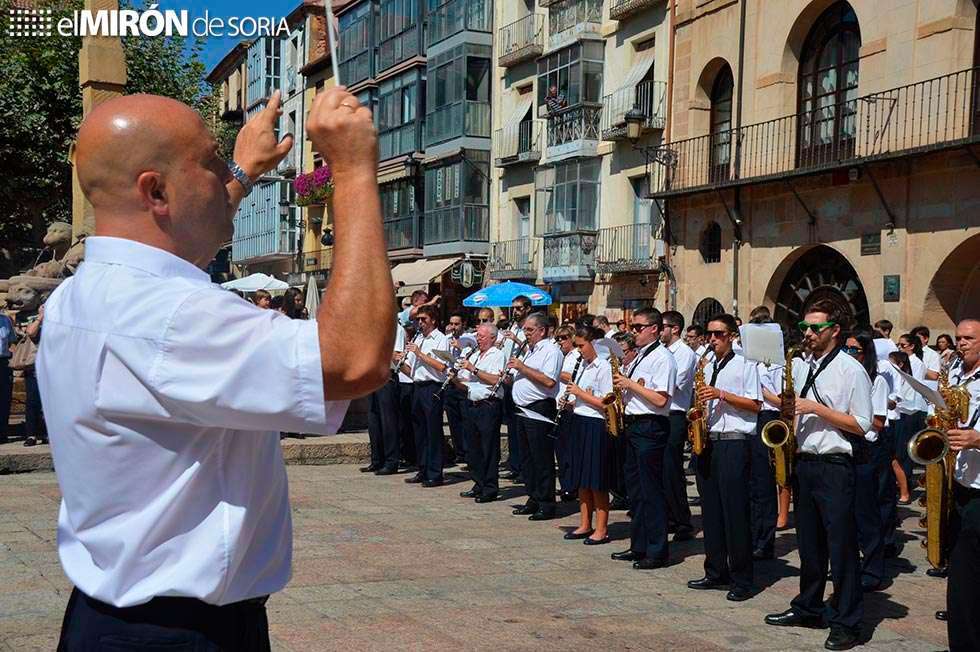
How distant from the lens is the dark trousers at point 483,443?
456 inches

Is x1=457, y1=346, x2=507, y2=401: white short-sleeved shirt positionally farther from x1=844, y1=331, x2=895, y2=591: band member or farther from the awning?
the awning

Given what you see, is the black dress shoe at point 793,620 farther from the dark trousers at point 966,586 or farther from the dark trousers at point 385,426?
the dark trousers at point 385,426

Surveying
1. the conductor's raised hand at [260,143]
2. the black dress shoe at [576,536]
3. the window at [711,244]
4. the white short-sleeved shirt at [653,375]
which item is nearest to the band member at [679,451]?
the black dress shoe at [576,536]

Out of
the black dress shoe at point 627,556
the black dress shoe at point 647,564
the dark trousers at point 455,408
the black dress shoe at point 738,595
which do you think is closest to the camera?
the black dress shoe at point 738,595

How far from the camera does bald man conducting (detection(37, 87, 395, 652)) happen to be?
1.83 metres

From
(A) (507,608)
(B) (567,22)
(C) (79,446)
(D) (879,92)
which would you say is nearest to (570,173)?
(B) (567,22)

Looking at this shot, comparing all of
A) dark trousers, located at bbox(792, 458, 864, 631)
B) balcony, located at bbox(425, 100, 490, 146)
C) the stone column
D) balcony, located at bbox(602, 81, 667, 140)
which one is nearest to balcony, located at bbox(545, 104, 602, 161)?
balcony, located at bbox(602, 81, 667, 140)

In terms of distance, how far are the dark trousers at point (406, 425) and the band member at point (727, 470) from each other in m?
5.76

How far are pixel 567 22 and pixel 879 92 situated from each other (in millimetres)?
11978

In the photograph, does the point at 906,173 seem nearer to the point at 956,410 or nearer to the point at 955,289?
the point at 955,289

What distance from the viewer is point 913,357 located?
42.8ft

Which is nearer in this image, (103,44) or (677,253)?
(103,44)

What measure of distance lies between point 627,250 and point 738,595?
19511 mm

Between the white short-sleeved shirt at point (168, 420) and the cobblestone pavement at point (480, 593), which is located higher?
the white short-sleeved shirt at point (168, 420)
